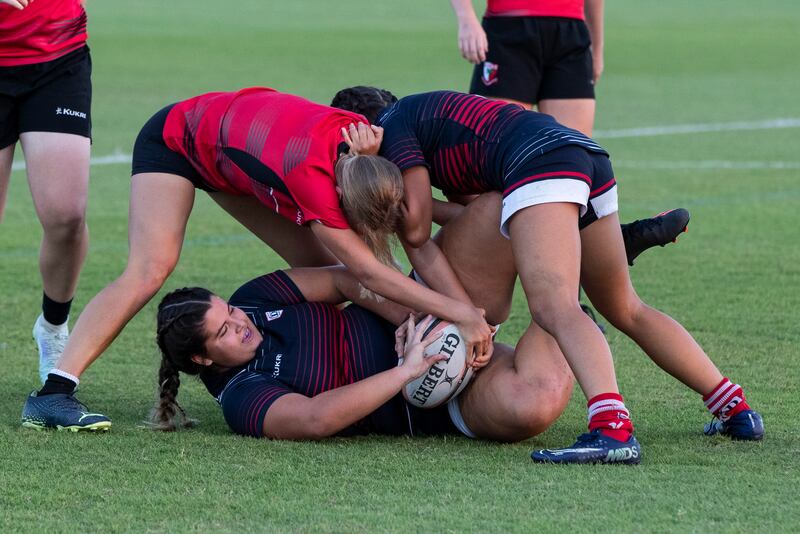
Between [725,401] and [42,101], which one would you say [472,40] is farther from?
[725,401]

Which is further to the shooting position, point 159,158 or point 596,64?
point 596,64

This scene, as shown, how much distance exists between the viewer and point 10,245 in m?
9.44

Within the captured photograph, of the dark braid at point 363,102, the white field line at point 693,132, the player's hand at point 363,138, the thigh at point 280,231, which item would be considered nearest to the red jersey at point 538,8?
the dark braid at point 363,102

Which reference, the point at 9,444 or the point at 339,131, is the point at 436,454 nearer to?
the point at 339,131

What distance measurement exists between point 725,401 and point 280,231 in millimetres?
2018

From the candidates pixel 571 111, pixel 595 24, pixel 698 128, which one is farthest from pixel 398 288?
pixel 698 128

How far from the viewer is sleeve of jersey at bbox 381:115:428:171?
16.1 feet

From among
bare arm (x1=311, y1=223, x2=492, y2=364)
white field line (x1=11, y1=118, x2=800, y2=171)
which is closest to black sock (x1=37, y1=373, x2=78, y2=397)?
bare arm (x1=311, y1=223, x2=492, y2=364)

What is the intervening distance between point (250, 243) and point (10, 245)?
5.40ft

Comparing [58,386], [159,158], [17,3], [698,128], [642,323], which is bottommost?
[698,128]

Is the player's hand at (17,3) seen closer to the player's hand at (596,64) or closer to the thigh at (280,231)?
the thigh at (280,231)

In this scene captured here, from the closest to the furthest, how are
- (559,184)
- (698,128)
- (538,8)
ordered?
1. (559,184)
2. (538,8)
3. (698,128)

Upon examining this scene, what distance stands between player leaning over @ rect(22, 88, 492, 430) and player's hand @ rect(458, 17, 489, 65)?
2.20m

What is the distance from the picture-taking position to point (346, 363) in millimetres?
5188
